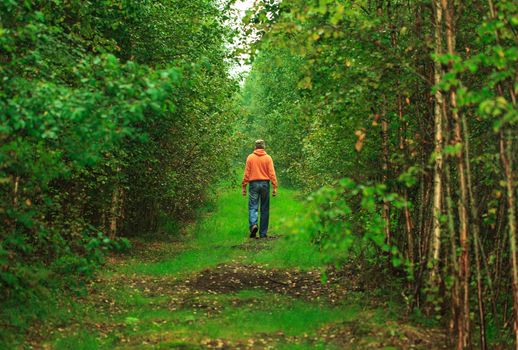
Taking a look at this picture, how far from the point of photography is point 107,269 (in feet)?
40.8

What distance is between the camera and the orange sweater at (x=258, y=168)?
53.9ft

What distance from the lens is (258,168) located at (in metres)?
16.5

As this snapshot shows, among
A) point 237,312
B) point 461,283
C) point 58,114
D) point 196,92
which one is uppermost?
point 196,92

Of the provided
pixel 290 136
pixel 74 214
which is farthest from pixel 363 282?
pixel 290 136

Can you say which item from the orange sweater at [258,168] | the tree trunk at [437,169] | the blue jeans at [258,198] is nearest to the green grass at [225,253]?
the blue jeans at [258,198]

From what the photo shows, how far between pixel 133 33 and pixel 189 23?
5.05 ft

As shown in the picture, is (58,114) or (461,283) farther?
(461,283)

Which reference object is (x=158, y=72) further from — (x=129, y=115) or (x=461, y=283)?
(x=461, y=283)

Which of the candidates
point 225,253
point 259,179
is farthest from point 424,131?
point 259,179

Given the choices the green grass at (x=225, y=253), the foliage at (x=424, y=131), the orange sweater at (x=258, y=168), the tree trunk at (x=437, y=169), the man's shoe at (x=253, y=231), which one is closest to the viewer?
the foliage at (x=424, y=131)

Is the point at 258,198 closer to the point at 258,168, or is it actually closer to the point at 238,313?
the point at 258,168

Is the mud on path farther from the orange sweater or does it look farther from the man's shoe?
the orange sweater

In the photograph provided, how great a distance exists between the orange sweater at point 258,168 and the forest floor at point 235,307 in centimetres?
230

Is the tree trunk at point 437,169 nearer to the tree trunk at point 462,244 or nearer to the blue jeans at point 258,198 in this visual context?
the tree trunk at point 462,244
